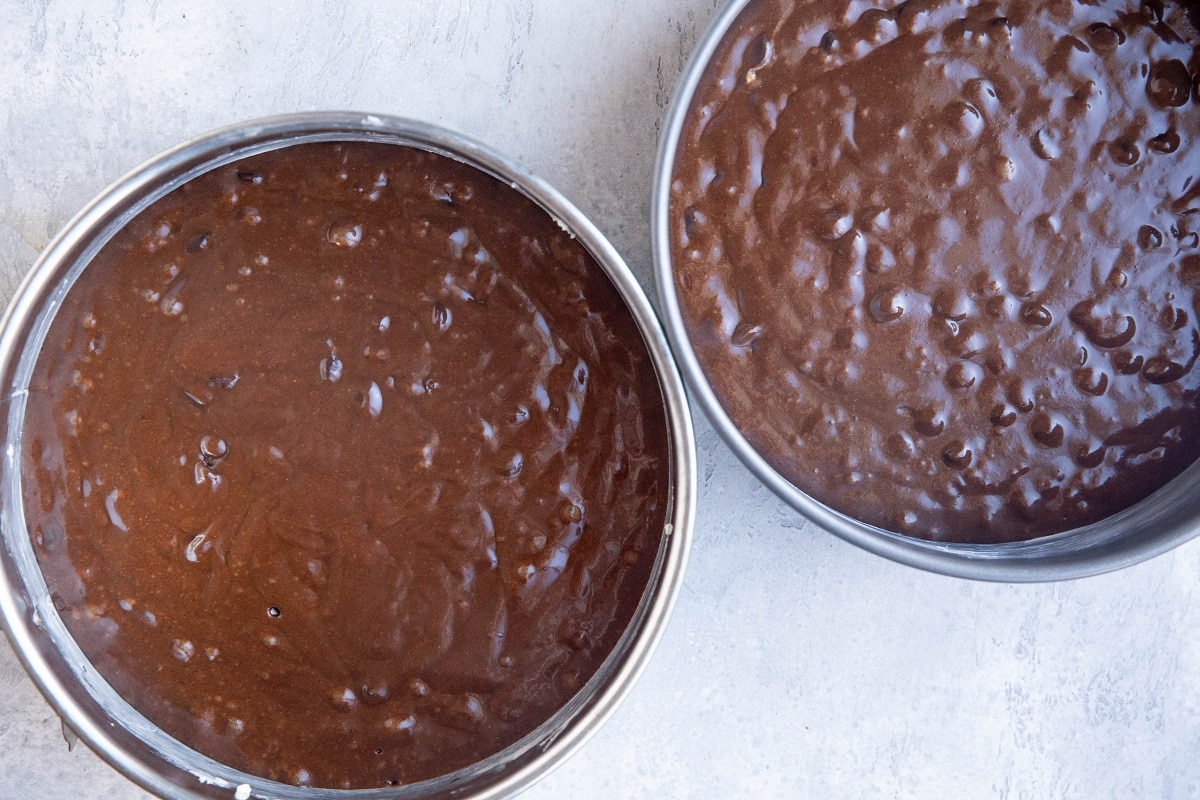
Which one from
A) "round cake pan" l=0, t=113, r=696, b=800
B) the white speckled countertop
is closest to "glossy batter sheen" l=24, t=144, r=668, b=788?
"round cake pan" l=0, t=113, r=696, b=800

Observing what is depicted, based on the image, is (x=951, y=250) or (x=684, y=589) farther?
(x=684, y=589)

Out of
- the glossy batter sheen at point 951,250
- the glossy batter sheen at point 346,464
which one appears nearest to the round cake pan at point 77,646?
the glossy batter sheen at point 346,464

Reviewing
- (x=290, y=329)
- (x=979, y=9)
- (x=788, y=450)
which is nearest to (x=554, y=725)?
(x=788, y=450)

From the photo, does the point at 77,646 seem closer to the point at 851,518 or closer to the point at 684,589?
the point at 684,589

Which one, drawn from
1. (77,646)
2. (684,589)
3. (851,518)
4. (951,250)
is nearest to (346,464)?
(77,646)

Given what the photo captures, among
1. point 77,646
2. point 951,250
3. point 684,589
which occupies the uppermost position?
point 951,250

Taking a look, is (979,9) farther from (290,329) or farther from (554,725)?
(554,725)

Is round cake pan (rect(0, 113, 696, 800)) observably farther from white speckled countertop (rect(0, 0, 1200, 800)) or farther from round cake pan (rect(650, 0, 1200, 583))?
white speckled countertop (rect(0, 0, 1200, 800))
